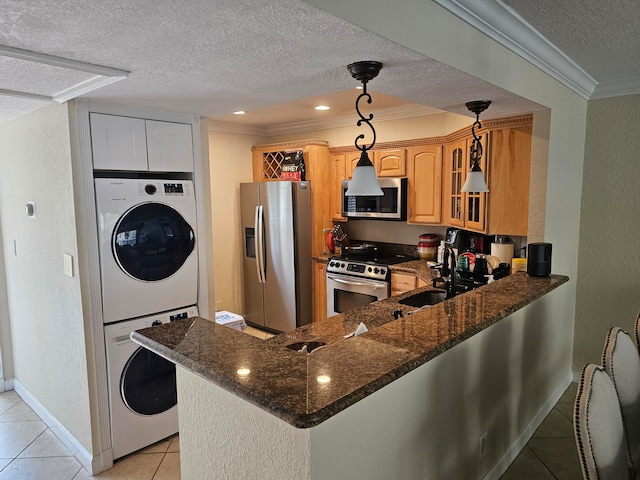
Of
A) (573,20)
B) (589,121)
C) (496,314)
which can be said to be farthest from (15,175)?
(589,121)

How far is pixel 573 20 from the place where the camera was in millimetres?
2033

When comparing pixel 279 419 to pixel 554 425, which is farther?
pixel 554 425

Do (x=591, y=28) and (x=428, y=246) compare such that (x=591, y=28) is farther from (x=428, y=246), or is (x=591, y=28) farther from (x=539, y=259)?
(x=428, y=246)

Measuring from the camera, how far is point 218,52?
5.25 ft

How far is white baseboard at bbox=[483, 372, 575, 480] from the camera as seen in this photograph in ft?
7.39

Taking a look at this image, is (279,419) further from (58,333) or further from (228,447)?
(58,333)

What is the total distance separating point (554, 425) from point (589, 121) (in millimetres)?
2223

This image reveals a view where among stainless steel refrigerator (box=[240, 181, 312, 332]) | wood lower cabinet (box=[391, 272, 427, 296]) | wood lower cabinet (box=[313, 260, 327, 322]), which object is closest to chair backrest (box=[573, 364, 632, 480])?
wood lower cabinet (box=[391, 272, 427, 296])

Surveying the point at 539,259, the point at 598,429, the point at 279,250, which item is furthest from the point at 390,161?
the point at 598,429

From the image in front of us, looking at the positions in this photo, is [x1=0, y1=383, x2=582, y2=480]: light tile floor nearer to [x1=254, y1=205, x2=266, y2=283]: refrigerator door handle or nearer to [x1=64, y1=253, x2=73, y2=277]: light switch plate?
[x1=64, y1=253, x2=73, y2=277]: light switch plate

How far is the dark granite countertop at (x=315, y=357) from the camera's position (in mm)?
1169

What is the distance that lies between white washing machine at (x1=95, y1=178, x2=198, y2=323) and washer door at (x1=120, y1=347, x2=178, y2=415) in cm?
31

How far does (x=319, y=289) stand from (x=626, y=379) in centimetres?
338

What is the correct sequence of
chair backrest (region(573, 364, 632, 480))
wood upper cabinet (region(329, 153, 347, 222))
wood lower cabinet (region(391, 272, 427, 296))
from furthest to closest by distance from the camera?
wood upper cabinet (region(329, 153, 347, 222)) < wood lower cabinet (region(391, 272, 427, 296)) < chair backrest (region(573, 364, 632, 480))
